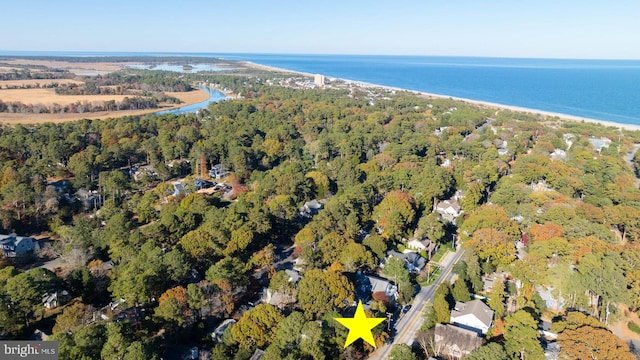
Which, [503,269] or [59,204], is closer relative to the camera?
[503,269]

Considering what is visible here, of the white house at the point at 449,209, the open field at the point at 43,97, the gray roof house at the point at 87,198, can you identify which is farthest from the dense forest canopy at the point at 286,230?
the open field at the point at 43,97

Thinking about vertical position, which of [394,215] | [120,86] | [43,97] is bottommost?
[394,215]

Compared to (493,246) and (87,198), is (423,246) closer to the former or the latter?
(493,246)

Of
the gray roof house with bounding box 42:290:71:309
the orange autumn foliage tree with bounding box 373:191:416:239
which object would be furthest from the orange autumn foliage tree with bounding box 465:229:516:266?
the gray roof house with bounding box 42:290:71:309

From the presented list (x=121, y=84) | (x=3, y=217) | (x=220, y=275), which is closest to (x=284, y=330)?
(x=220, y=275)

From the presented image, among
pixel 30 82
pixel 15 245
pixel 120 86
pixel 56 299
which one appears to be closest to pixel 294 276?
pixel 56 299


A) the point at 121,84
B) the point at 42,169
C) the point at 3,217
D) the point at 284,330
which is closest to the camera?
the point at 284,330

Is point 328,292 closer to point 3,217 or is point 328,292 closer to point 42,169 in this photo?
point 3,217
